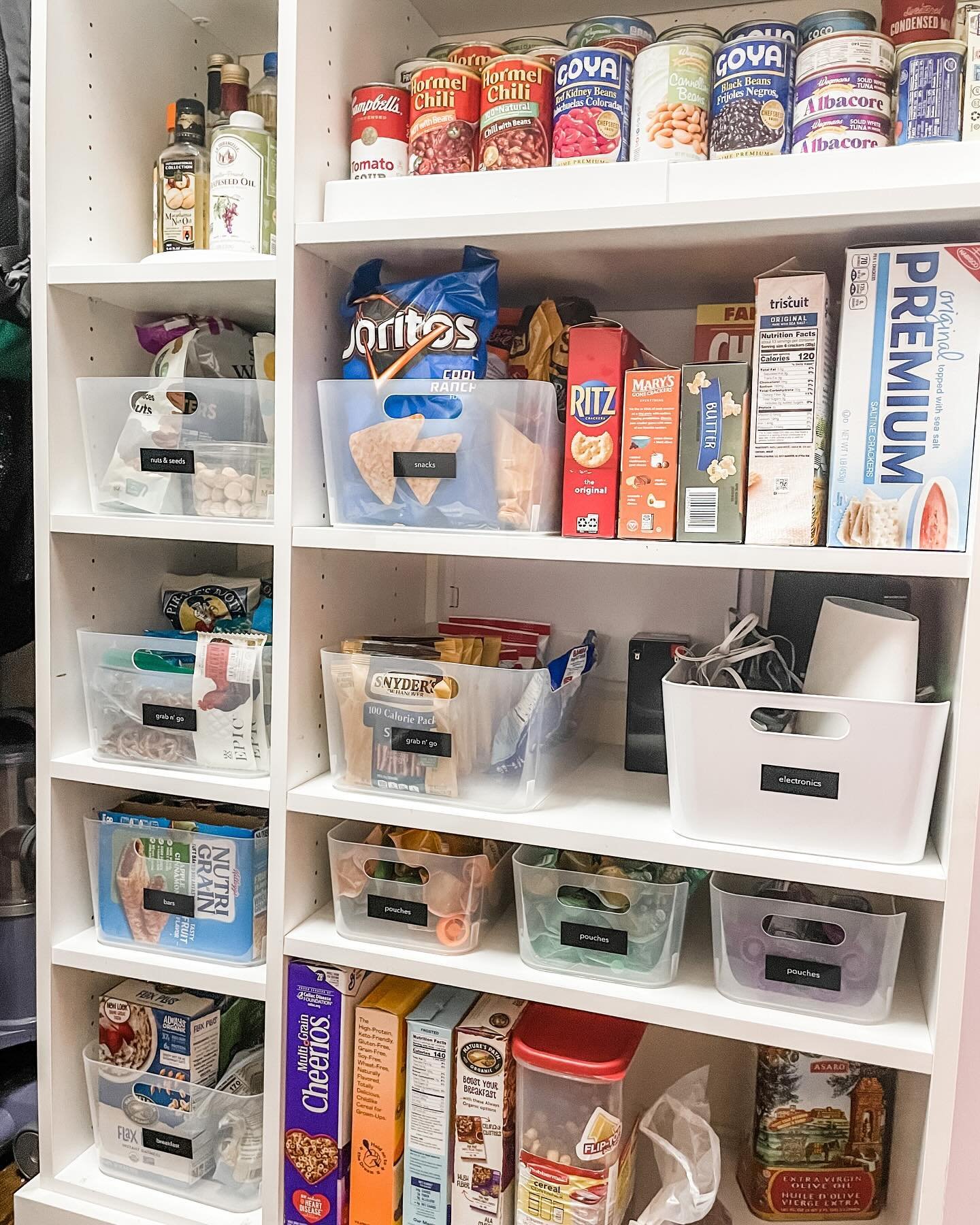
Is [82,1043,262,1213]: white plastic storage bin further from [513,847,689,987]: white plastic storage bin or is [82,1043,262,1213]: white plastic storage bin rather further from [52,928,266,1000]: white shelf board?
[513,847,689,987]: white plastic storage bin

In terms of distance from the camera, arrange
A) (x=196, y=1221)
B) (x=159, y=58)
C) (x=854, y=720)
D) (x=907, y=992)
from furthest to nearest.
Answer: (x=159, y=58)
(x=196, y=1221)
(x=907, y=992)
(x=854, y=720)

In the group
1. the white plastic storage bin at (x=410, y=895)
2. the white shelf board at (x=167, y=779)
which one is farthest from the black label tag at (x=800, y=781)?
the white shelf board at (x=167, y=779)

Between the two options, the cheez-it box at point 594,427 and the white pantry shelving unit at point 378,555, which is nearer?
the white pantry shelving unit at point 378,555

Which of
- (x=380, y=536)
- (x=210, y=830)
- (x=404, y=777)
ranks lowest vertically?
(x=210, y=830)

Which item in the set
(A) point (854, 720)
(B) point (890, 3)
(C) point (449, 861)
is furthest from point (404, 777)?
(B) point (890, 3)

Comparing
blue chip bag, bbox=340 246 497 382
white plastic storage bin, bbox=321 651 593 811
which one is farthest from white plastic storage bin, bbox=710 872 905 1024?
blue chip bag, bbox=340 246 497 382

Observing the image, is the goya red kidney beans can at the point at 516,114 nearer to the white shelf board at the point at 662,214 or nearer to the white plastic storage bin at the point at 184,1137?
the white shelf board at the point at 662,214

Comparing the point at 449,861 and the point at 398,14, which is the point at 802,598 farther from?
the point at 398,14

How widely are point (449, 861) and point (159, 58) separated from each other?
121cm

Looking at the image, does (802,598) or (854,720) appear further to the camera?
(802,598)

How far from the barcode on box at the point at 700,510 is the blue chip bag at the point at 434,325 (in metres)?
0.29

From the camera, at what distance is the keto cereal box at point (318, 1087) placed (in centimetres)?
126

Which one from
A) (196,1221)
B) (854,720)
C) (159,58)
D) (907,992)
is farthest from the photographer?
(159,58)

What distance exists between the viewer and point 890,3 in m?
1.12
